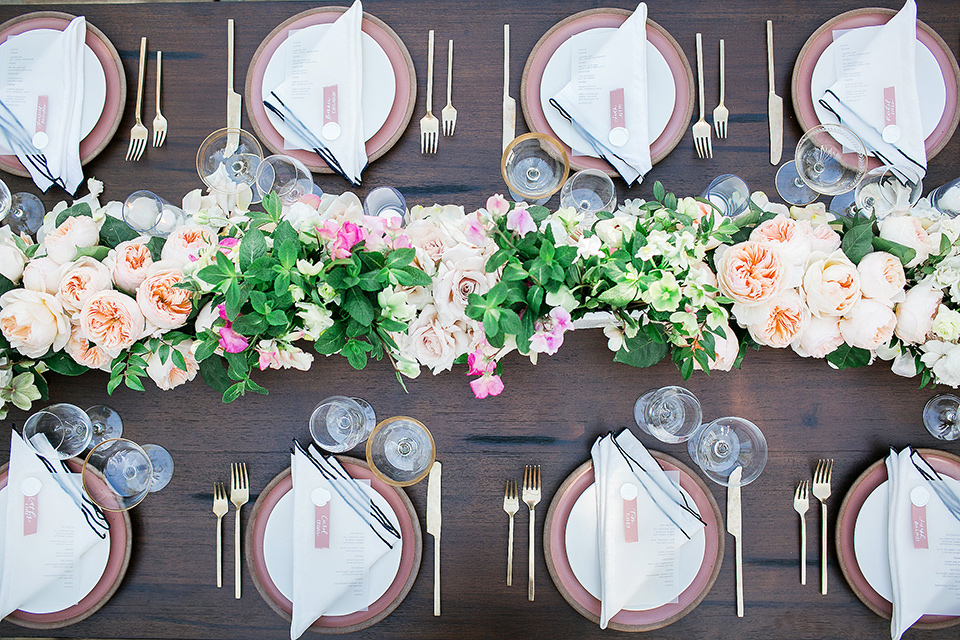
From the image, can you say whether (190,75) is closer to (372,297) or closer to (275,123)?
(275,123)

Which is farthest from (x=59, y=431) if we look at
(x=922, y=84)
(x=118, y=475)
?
(x=922, y=84)

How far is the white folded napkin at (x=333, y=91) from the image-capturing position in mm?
1469

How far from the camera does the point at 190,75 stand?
1.54 m

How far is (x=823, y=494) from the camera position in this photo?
1.42 meters

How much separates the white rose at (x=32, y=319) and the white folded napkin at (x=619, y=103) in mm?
1219

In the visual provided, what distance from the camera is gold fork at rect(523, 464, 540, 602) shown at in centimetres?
142

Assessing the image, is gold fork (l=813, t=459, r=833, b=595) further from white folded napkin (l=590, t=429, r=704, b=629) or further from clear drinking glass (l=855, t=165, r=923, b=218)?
clear drinking glass (l=855, t=165, r=923, b=218)

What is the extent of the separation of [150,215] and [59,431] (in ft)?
1.98

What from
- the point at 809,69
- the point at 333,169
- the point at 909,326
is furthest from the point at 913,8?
the point at 333,169

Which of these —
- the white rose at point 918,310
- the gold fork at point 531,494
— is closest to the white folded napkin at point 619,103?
the white rose at point 918,310

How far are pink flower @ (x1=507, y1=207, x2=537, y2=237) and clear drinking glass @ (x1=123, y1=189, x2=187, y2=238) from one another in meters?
0.80

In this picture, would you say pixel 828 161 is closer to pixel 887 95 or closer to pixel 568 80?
pixel 887 95

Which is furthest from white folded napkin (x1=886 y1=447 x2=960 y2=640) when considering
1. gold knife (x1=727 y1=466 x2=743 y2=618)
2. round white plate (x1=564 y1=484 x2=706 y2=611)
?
round white plate (x1=564 y1=484 x2=706 y2=611)

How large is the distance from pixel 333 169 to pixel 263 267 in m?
0.53
